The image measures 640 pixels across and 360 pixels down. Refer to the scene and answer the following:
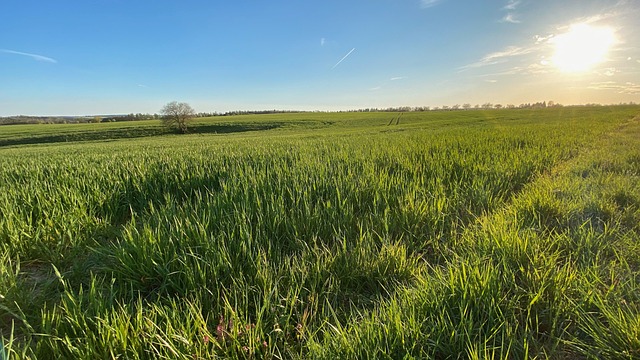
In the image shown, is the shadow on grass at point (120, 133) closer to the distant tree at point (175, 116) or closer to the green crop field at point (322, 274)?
the distant tree at point (175, 116)

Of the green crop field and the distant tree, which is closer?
the green crop field

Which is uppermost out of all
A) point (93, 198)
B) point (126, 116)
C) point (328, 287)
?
point (126, 116)

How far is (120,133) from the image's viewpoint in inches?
1906

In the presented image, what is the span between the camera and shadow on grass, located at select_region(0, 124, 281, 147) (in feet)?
142

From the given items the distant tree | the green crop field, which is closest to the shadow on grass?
the distant tree

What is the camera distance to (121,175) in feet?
15.1

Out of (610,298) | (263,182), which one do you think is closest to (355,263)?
(610,298)

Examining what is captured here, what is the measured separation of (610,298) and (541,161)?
5472 mm

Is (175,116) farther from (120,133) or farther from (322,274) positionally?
(322,274)

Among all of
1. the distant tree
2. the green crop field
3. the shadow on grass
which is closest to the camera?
the green crop field

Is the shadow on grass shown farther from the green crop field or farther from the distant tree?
the green crop field

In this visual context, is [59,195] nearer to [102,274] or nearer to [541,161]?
[102,274]

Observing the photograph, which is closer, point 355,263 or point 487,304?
point 487,304

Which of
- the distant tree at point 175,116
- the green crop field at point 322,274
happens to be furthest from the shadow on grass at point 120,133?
the green crop field at point 322,274
